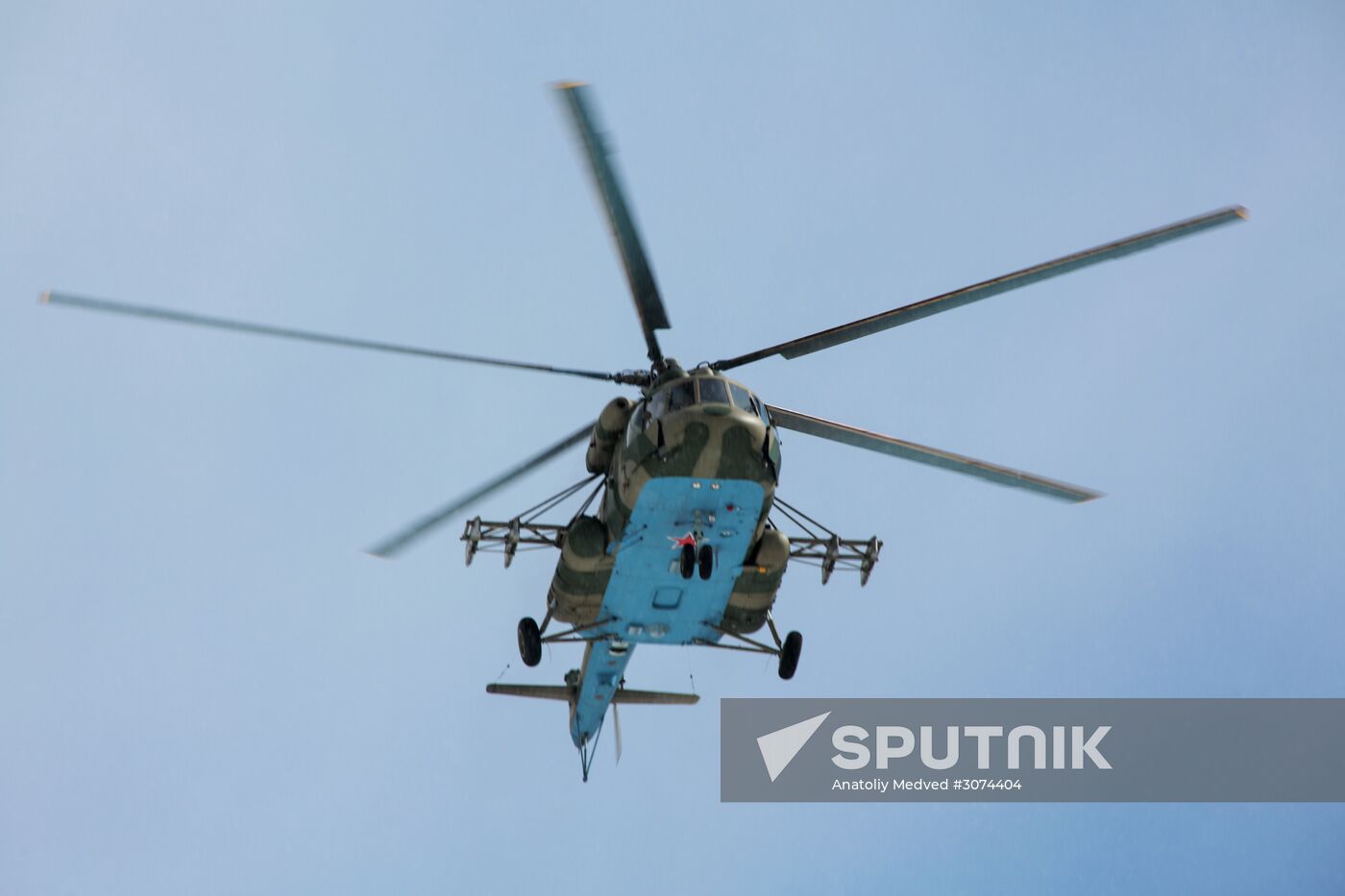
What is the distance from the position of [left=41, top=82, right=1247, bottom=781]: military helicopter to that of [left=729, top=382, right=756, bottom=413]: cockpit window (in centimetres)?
2

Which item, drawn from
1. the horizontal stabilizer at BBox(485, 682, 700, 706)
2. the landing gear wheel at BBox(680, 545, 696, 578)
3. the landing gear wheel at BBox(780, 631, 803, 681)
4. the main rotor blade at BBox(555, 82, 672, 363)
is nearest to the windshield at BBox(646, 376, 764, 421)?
the main rotor blade at BBox(555, 82, 672, 363)

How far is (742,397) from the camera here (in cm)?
1759

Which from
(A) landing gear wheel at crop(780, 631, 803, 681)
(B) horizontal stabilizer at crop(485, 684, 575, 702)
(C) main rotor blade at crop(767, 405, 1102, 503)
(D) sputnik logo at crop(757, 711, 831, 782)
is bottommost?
(D) sputnik logo at crop(757, 711, 831, 782)

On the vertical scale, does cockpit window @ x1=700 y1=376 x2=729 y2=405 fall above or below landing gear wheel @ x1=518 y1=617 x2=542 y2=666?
above

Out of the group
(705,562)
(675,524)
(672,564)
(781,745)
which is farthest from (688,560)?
(781,745)

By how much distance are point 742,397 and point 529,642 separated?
614cm

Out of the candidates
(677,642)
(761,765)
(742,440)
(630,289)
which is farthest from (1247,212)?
(761,765)

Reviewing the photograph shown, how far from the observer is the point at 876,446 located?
18188mm

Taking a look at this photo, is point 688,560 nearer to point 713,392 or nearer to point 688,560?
point 688,560

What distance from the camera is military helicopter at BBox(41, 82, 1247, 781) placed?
1652 cm

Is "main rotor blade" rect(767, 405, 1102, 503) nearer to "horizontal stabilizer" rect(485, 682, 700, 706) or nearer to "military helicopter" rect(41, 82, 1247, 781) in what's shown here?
"military helicopter" rect(41, 82, 1247, 781)

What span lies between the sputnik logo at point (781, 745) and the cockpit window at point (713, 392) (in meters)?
11.2

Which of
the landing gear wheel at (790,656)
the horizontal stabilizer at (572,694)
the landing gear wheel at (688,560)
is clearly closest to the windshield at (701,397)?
the landing gear wheel at (688,560)

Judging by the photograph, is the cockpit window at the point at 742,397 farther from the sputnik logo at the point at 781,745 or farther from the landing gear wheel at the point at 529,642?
the sputnik logo at the point at 781,745
